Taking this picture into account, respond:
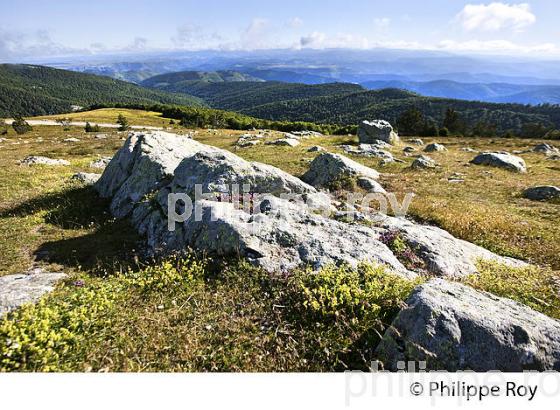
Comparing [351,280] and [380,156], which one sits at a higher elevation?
[351,280]

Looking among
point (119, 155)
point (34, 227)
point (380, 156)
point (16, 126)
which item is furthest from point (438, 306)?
point (16, 126)

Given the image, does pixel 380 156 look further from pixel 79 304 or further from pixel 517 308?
pixel 79 304

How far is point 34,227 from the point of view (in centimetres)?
1528

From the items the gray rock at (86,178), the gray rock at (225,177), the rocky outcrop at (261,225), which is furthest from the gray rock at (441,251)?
the gray rock at (86,178)

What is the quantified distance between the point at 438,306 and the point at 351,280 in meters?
2.29

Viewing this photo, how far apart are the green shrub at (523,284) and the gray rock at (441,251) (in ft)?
1.54

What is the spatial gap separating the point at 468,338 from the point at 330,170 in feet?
62.1

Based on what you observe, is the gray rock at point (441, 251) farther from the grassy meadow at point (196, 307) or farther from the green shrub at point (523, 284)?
the grassy meadow at point (196, 307)

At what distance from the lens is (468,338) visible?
6.55m

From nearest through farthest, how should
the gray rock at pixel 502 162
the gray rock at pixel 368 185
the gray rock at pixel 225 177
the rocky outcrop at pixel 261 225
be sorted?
the rocky outcrop at pixel 261 225
the gray rock at pixel 225 177
the gray rock at pixel 368 185
the gray rock at pixel 502 162

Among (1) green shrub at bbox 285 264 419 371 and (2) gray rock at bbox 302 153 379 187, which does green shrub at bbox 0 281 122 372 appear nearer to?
(1) green shrub at bbox 285 264 419 371

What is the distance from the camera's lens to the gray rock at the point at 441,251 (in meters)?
10.9
